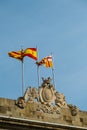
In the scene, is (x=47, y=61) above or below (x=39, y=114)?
above

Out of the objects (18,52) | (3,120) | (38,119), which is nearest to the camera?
(3,120)

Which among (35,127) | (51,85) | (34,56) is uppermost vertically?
(34,56)

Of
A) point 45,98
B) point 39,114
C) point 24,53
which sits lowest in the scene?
point 39,114

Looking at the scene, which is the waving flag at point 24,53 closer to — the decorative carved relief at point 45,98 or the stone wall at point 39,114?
the decorative carved relief at point 45,98

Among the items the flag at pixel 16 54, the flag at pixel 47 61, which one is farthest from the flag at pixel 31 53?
the flag at pixel 47 61

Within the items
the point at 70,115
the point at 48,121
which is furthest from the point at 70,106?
the point at 48,121

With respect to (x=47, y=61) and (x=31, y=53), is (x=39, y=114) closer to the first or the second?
(x=31, y=53)

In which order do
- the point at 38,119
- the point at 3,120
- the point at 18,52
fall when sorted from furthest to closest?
1. the point at 18,52
2. the point at 38,119
3. the point at 3,120

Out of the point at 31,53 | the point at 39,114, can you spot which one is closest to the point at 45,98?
the point at 39,114

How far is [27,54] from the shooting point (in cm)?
3453

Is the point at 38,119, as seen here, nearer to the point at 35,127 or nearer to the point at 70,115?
the point at 35,127

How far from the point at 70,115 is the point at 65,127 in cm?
163

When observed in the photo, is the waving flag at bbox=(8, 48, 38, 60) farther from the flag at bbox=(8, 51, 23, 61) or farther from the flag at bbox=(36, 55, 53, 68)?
the flag at bbox=(36, 55, 53, 68)

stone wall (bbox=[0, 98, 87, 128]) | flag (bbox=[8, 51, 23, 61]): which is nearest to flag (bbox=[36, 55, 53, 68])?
flag (bbox=[8, 51, 23, 61])
